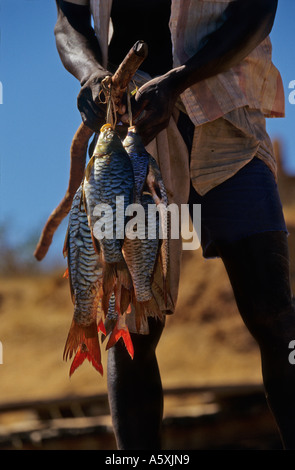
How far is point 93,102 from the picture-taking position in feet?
7.42

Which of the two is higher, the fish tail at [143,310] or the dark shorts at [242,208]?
the dark shorts at [242,208]

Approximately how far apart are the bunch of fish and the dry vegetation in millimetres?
8865

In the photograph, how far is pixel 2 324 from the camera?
55.1ft

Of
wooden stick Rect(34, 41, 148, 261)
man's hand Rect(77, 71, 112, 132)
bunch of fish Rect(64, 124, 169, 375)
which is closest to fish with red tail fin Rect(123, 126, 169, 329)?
bunch of fish Rect(64, 124, 169, 375)

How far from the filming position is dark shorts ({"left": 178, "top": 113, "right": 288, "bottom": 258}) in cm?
229

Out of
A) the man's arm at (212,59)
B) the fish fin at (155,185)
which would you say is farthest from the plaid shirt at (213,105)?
the fish fin at (155,185)

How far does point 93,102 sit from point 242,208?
663mm

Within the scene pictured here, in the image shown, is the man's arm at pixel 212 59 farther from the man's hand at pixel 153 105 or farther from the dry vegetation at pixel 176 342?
the dry vegetation at pixel 176 342

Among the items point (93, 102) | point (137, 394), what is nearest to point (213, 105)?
point (93, 102)

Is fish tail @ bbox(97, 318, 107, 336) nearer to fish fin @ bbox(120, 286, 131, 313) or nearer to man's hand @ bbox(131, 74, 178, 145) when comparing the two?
fish fin @ bbox(120, 286, 131, 313)

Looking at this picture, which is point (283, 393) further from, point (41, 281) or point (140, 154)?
point (41, 281)

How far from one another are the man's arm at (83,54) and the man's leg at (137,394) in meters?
0.84

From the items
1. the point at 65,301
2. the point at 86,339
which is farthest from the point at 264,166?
the point at 65,301

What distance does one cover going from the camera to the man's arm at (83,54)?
228 cm
